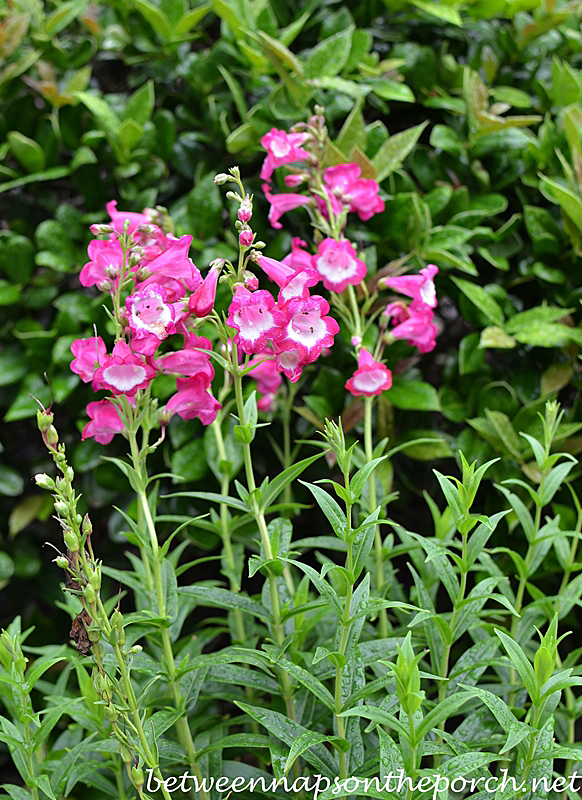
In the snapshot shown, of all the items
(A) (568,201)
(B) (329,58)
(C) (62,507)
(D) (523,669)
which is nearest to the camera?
(C) (62,507)

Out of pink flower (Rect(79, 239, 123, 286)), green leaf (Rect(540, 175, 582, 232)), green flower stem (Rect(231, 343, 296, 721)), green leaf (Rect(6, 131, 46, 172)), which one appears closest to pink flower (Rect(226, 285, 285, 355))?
green flower stem (Rect(231, 343, 296, 721))

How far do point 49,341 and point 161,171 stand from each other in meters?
0.64

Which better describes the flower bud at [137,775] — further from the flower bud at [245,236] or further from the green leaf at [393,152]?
the green leaf at [393,152]

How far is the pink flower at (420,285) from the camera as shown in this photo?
5.17 feet

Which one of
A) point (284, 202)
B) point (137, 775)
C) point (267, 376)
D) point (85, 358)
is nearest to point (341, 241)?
point (284, 202)

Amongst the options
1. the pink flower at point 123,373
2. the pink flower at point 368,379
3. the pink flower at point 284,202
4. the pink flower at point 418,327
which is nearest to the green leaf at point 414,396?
the pink flower at point 418,327

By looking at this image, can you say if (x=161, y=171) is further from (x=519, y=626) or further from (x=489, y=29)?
(x=519, y=626)

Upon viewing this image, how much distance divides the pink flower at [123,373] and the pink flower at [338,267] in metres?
0.52

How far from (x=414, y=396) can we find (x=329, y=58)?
3.33ft

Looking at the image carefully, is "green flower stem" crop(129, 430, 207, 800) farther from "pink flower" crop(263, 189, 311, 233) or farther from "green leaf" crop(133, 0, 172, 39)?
"green leaf" crop(133, 0, 172, 39)

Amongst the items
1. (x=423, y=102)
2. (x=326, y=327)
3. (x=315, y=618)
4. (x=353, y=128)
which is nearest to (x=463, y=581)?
(x=315, y=618)

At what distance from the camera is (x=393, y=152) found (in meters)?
1.95

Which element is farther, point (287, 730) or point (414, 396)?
point (414, 396)

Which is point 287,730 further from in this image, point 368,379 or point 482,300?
point 482,300
